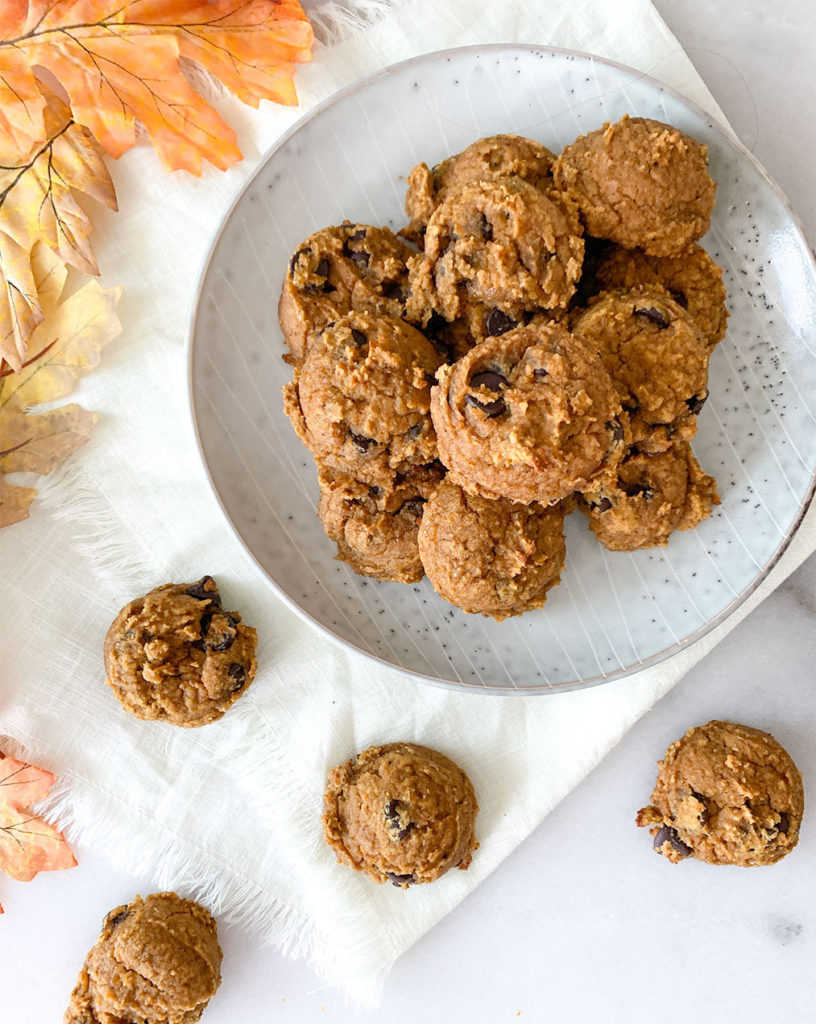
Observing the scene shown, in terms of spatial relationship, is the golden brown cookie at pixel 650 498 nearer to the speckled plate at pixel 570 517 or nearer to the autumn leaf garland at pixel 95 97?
the speckled plate at pixel 570 517

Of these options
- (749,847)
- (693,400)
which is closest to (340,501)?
(693,400)

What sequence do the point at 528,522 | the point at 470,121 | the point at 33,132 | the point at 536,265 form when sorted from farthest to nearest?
the point at 33,132
the point at 470,121
the point at 528,522
the point at 536,265

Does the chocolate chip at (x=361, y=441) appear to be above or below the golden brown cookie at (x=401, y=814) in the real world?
above

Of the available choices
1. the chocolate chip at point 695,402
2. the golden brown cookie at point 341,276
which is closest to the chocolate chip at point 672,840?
the chocolate chip at point 695,402

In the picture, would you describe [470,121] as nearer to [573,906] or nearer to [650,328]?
[650,328]

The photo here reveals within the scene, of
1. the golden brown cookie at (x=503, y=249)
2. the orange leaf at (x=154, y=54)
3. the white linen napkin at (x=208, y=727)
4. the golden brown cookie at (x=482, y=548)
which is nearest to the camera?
the golden brown cookie at (x=503, y=249)

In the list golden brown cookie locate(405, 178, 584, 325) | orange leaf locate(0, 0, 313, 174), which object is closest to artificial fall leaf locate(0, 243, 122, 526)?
orange leaf locate(0, 0, 313, 174)
